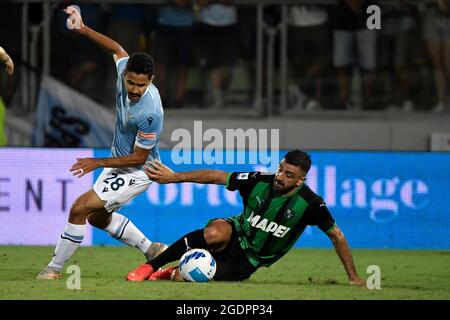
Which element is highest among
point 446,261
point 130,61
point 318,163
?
point 130,61

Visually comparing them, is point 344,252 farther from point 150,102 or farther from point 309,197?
point 150,102

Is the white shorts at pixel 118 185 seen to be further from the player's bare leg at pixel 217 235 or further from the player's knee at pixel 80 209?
the player's bare leg at pixel 217 235

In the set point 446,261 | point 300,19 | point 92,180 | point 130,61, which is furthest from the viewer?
point 300,19

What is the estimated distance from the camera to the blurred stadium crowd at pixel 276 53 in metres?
19.0

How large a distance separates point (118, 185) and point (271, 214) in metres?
1.38

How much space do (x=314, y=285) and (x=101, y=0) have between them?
9.14m

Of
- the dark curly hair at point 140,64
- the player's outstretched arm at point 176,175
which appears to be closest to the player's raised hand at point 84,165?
the player's outstretched arm at point 176,175

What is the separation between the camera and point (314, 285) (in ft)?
35.7

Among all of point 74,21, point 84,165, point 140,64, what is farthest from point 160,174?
point 74,21

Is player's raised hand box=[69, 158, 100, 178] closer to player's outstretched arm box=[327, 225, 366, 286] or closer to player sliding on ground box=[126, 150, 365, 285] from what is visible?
player sliding on ground box=[126, 150, 365, 285]

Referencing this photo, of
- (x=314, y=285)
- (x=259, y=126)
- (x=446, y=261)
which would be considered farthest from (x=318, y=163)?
(x=314, y=285)

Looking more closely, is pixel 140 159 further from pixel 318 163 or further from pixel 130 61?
pixel 318 163

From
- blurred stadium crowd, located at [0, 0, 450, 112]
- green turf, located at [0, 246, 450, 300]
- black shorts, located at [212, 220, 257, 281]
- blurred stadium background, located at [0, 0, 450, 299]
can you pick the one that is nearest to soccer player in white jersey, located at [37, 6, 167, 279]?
green turf, located at [0, 246, 450, 300]

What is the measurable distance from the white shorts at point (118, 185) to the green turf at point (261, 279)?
700mm
